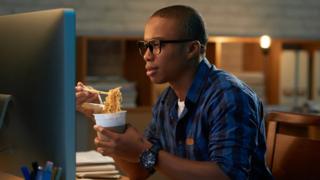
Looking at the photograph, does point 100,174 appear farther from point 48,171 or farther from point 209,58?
point 209,58

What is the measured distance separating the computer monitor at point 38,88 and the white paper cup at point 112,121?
0.68 ft

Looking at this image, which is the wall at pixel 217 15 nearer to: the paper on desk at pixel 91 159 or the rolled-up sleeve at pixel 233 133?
the paper on desk at pixel 91 159

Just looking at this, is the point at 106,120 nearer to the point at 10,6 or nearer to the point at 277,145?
the point at 277,145

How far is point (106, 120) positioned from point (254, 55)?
3620 millimetres

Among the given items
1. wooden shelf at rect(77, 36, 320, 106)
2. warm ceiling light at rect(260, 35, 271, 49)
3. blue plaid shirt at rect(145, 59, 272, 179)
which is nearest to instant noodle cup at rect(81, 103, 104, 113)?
blue plaid shirt at rect(145, 59, 272, 179)

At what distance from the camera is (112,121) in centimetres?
139

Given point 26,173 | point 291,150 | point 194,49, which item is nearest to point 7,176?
point 26,173

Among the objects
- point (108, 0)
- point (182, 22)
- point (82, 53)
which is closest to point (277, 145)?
point (182, 22)

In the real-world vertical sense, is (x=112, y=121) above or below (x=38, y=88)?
below

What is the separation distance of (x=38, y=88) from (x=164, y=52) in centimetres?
56

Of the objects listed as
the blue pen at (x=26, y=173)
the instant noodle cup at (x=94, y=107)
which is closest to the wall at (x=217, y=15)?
the instant noodle cup at (x=94, y=107)

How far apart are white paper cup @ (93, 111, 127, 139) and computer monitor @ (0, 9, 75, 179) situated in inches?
8.1

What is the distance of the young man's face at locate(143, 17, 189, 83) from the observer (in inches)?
64.7

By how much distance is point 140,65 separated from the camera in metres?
4.29
